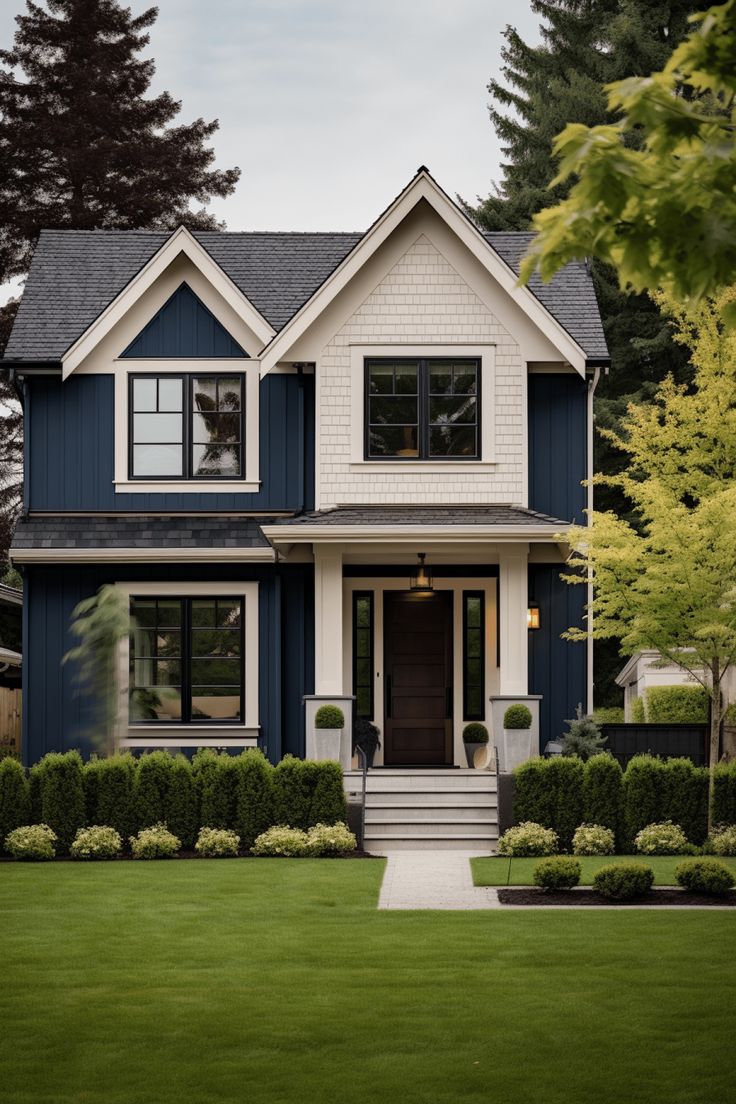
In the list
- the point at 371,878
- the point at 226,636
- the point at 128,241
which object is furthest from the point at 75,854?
the point at 128,241

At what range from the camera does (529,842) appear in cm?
1587

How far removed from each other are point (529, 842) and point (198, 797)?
12.6 feet

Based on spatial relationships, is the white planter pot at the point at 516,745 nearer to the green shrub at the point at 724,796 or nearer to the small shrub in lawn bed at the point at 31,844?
the green shrub at the point at 724,796

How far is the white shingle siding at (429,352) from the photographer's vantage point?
1995cm

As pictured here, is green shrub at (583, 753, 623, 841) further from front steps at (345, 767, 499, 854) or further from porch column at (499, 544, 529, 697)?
porch column at (499, 544, 529, 697)

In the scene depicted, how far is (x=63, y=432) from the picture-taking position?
815 inches

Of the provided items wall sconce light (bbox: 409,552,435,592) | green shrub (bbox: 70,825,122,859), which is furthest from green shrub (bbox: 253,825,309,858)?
wall sconce light (bbox: 409,552,435,592)

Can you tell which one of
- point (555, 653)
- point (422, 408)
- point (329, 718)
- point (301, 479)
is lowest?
point (329, 718)

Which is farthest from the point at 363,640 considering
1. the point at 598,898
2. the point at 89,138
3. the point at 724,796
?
the point at 89,138

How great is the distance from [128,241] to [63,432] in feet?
13.8

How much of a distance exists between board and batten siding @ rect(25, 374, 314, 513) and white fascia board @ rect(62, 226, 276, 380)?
0.62 metres

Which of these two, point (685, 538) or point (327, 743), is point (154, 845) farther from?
point (685, 538)

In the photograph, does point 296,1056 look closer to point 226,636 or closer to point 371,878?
point 371,878

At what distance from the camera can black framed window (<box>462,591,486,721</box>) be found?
20781mm
